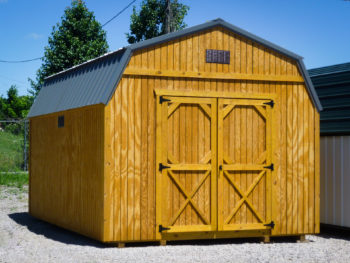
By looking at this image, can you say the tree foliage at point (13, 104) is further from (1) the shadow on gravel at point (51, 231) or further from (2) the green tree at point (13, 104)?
(1) the shadow on gravel at point (51, 231)

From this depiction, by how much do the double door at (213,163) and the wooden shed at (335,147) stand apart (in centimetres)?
193

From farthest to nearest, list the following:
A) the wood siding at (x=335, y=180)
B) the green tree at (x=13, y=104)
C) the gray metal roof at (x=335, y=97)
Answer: the green tree at (x=13, y=104), the gray metal roof at (x=335, y=97), the wood siding at (x=335, y=180)

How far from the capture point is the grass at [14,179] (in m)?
18.4

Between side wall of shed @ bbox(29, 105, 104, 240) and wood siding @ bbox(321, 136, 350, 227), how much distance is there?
479cm

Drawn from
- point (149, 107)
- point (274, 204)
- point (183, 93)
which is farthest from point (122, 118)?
point (274, 204)

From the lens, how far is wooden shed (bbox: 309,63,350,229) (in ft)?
33.9

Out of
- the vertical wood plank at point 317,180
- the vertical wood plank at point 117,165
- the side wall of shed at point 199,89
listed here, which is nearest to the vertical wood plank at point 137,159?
the side wall of shed at point 199,89

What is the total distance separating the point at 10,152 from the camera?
2606cm

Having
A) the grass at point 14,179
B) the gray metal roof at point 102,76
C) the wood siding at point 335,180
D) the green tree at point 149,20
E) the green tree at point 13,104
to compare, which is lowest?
the grass at point 14,179

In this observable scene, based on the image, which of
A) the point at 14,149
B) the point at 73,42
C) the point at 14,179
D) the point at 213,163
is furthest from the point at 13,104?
the point at 213,163

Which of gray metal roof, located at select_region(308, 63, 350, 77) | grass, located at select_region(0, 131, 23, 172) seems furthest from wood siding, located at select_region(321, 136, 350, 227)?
grass, located at select_region(0, 131, 23, 172)

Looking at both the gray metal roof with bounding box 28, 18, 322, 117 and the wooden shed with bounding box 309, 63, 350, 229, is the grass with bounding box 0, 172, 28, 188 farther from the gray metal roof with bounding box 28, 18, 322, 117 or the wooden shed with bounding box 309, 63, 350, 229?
the wooden shed with bounding box 309, 63, 350, 229

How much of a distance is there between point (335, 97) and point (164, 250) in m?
4.90

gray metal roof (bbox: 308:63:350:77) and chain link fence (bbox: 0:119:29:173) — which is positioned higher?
gray metal roof (bbox: 308:63:350:77)
